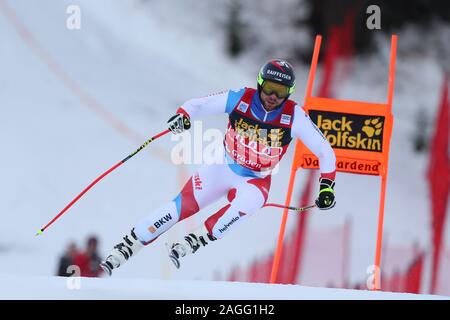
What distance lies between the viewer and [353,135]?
16.8 feet

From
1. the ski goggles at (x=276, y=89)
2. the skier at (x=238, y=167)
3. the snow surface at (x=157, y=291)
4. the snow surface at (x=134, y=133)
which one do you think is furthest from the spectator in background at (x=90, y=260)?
the ski goggles at (x=276, y=89)

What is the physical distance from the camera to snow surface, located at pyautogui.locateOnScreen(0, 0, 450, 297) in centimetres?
807

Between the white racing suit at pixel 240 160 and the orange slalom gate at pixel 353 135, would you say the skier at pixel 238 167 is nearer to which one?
the white racing suit at pixel 240 160

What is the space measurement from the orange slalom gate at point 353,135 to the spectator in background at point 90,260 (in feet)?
3.81

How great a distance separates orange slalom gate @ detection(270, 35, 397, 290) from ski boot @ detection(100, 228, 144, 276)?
0.94 m

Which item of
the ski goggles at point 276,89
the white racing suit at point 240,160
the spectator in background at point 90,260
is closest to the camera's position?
the ski goggles at point 276,89

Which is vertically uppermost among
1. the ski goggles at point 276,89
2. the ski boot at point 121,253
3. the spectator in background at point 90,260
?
the ski goggles at point 276,89

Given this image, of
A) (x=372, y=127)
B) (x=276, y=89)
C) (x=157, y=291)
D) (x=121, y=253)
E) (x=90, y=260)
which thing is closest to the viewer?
(x=157, y=291)

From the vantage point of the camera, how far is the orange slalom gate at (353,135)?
5.06 meters

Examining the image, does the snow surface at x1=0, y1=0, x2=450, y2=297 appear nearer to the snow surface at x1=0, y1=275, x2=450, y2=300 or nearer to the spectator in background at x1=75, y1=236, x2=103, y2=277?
the spectator in background at x1=75, y1=236, x2=103, y2=277

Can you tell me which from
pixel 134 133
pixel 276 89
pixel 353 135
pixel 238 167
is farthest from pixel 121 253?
pixel 134 133

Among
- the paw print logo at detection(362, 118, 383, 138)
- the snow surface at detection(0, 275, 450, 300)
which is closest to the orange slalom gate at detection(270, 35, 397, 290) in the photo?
the paw print logo at detection(362, 118, 383, 138)

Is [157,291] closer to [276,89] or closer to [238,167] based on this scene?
[238,167]

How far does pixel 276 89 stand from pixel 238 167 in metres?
0.45
